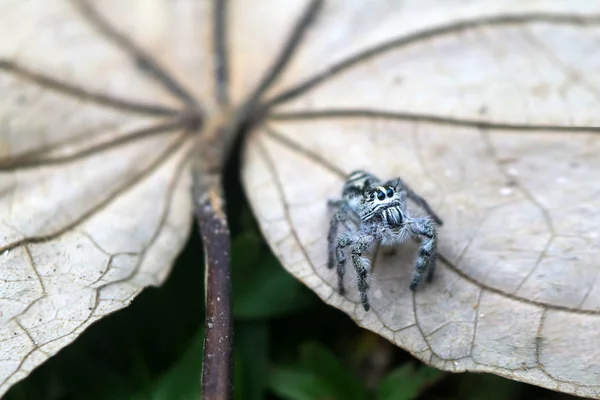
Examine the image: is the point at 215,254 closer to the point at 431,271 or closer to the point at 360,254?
the point at 360,254

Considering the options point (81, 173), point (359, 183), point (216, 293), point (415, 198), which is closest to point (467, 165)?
point (415, 198)

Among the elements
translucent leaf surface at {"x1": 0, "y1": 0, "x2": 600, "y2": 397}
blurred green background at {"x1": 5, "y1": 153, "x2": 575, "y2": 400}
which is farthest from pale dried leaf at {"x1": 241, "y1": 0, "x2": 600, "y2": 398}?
blurred green background at {"x1": 5, "y1": 153, "x2": 575, "y2": 400}

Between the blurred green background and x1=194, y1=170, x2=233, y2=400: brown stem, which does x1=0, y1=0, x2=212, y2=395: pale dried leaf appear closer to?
x1=194, y1=170, x2=233, y2=400: brown stem

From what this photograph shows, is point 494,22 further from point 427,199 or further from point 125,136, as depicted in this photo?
point 125,136

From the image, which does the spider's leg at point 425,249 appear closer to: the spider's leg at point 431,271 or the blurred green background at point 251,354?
the spider's leg at point 431,271

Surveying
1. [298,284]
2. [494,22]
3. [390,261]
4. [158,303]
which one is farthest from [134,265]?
[494,22]

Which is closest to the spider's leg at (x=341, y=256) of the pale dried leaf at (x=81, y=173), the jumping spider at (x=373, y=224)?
the jumping spider at (x=373, y=224)
